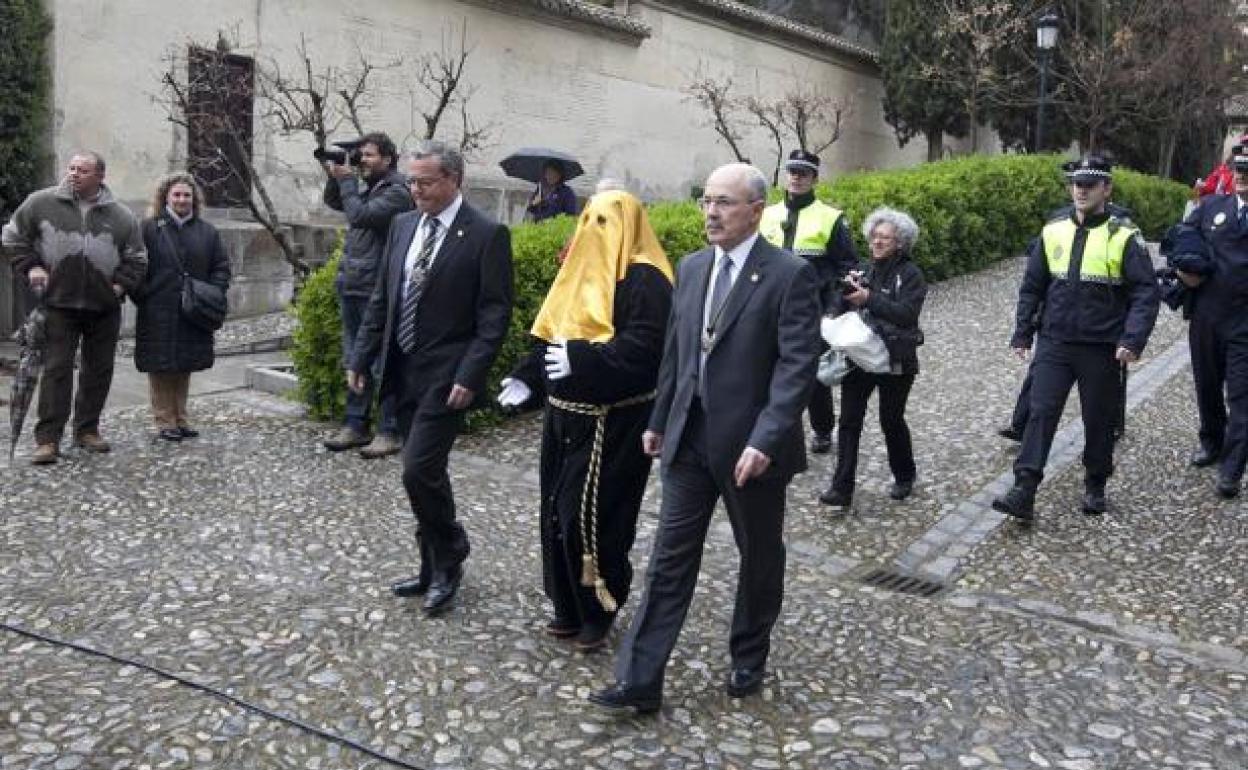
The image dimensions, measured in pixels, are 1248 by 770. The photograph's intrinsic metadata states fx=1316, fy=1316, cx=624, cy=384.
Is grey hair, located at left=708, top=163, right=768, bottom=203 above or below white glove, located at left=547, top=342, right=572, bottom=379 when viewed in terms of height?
above

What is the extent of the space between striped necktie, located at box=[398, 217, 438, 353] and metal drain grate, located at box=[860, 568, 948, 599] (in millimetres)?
2371

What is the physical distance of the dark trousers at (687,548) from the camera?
14.1ft

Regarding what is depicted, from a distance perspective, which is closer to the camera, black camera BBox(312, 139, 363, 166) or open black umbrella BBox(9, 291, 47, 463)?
open black umbrella BBox(9, 291, 47, 463)

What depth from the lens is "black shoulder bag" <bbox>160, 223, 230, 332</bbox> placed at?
784 cm

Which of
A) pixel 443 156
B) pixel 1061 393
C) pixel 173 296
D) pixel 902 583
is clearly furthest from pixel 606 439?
pixel 173 296

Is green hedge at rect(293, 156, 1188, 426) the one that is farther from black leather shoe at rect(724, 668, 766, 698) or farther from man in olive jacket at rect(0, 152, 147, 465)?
black leather shoe at rect(724, 668, 766, 698)

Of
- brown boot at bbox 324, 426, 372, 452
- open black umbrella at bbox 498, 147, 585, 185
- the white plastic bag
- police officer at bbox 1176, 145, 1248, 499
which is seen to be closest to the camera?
the white plastic bag

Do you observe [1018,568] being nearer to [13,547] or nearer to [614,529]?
[614,529]

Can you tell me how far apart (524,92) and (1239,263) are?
12.1 m

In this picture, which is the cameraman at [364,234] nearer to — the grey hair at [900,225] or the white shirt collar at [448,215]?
the white shirt collar at [448,215]

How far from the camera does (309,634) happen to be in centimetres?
496

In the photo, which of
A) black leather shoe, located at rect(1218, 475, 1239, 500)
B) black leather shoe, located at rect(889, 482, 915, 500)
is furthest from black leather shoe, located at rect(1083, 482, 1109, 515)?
black leather shoe, located at rect(889, 482, 915, 500)

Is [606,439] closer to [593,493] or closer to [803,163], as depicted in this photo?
[593,493]

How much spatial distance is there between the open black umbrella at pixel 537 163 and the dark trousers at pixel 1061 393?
188 inches
